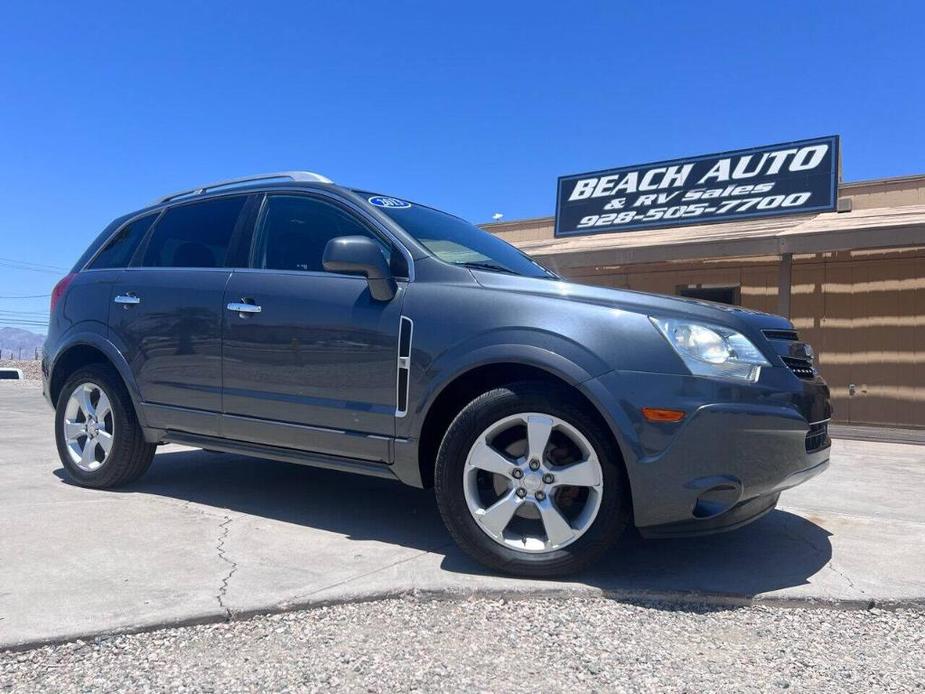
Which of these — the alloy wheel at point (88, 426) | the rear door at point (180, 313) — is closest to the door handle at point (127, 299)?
the rear door at point (180, 313)

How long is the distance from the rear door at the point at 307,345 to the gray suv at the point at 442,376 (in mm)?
11

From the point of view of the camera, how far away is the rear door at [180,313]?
4059 mm

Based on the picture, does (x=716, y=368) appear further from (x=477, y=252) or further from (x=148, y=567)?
(x=148, y=567)

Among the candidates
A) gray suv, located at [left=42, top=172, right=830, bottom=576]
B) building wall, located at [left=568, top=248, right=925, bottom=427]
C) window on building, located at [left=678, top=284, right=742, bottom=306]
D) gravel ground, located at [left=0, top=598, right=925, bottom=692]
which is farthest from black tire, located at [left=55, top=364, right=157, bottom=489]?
building wall, located at [left=568, top=248, right=925, bottom=427]

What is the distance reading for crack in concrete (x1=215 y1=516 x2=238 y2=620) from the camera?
2760mm

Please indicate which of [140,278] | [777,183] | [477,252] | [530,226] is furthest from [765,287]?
[140,278]

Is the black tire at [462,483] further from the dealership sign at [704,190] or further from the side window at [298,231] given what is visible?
the dealership sign at [704,190]

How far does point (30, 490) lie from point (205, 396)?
4.96 ft

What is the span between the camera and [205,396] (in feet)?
13.3

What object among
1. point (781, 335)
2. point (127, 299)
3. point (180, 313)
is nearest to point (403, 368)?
point (180, 313)

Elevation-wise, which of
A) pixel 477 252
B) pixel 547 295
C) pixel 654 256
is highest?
pixel 654 256

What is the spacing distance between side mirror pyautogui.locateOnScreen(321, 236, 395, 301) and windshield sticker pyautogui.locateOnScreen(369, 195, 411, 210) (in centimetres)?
50

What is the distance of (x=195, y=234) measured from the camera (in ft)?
14.8

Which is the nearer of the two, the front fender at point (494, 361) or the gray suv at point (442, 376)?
the gray suv at point (442, 376)
